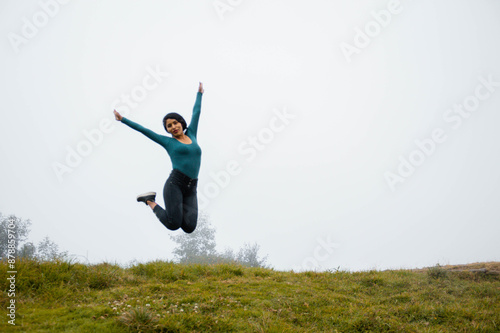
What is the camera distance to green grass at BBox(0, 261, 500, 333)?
5.35 meters

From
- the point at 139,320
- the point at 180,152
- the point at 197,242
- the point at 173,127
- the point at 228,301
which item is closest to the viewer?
the point at 139,320

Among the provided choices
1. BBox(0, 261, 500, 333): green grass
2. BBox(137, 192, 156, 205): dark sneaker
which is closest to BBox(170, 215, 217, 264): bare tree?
BBox(0, 261, 500, 333): green grass

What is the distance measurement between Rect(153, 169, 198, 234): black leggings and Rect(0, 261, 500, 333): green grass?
1.50 meters

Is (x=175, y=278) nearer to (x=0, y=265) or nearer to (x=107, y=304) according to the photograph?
(x=107, y=304)

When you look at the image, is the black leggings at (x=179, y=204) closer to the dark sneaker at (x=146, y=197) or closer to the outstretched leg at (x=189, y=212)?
the outstretched leg at (x=189, y=212)

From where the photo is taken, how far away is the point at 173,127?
7.62 m

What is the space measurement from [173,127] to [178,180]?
4.42 feet

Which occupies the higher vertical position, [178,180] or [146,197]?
[178,180]

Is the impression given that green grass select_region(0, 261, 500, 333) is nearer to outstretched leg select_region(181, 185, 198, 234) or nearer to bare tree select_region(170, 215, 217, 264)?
outstretched leg select_region(181, 185, 198, 234)

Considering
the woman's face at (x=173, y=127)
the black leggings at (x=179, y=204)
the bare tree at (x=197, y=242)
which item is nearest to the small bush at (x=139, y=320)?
the black leggings at (x=179, y=204)

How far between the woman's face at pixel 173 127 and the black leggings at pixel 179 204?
1.00 metres

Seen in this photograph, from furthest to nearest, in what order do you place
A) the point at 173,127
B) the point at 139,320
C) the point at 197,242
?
1. the point at 197,242
2. the point at 173,127
3. the point at 139,320

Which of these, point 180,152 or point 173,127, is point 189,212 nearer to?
point 180,152

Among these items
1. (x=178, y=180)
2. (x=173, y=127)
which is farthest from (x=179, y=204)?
(x=173, y=127)
